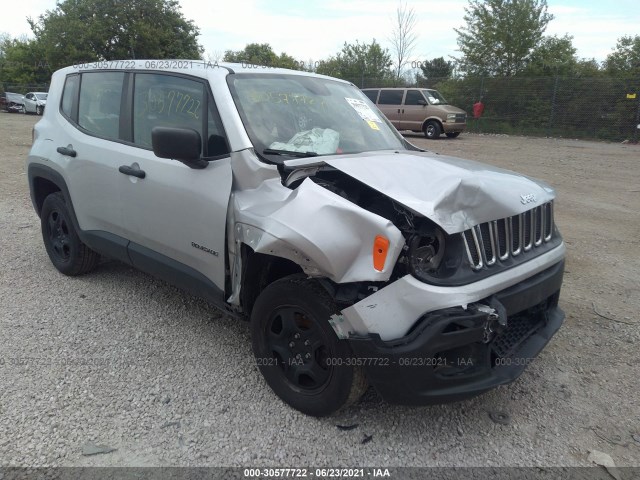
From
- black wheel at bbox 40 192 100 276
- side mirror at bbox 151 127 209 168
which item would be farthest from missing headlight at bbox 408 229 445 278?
black wheel at bbox 40 192 100 276

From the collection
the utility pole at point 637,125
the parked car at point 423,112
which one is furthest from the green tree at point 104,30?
the utility pole at point 637,125

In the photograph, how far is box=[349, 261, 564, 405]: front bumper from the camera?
7.39 ft

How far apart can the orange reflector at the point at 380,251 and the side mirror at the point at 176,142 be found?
1294 millimetres

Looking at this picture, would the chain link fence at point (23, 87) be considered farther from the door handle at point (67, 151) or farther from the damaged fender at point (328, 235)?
the damaged fender at point (328, 235)

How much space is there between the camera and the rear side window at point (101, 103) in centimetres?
392

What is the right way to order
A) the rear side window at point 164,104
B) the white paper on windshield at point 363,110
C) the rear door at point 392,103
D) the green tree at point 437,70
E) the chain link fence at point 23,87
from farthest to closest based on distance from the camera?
1. the chain link fence at point 23,87
2. the green tree at point 437,70
3. the rear door at point 392,103
4. the white paper on windshield at point 363,110
5. the rear side window at point 164,104

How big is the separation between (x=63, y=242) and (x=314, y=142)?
278 centimetres

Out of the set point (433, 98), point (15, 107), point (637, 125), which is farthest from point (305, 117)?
point (15, 107)

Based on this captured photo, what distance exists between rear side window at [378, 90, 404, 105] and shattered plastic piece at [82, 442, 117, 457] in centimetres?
1854

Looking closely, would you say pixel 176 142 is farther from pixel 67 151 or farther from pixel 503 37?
pixel 503 37

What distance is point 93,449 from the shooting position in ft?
8.26

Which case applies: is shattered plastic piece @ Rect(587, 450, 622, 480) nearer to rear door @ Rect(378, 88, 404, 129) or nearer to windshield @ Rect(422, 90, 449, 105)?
rear door @ Rect(378, 88, 404, 129)

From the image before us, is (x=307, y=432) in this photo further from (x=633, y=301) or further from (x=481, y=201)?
(x=633, y=301)

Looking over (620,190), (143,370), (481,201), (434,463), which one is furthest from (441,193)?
(620,190)
